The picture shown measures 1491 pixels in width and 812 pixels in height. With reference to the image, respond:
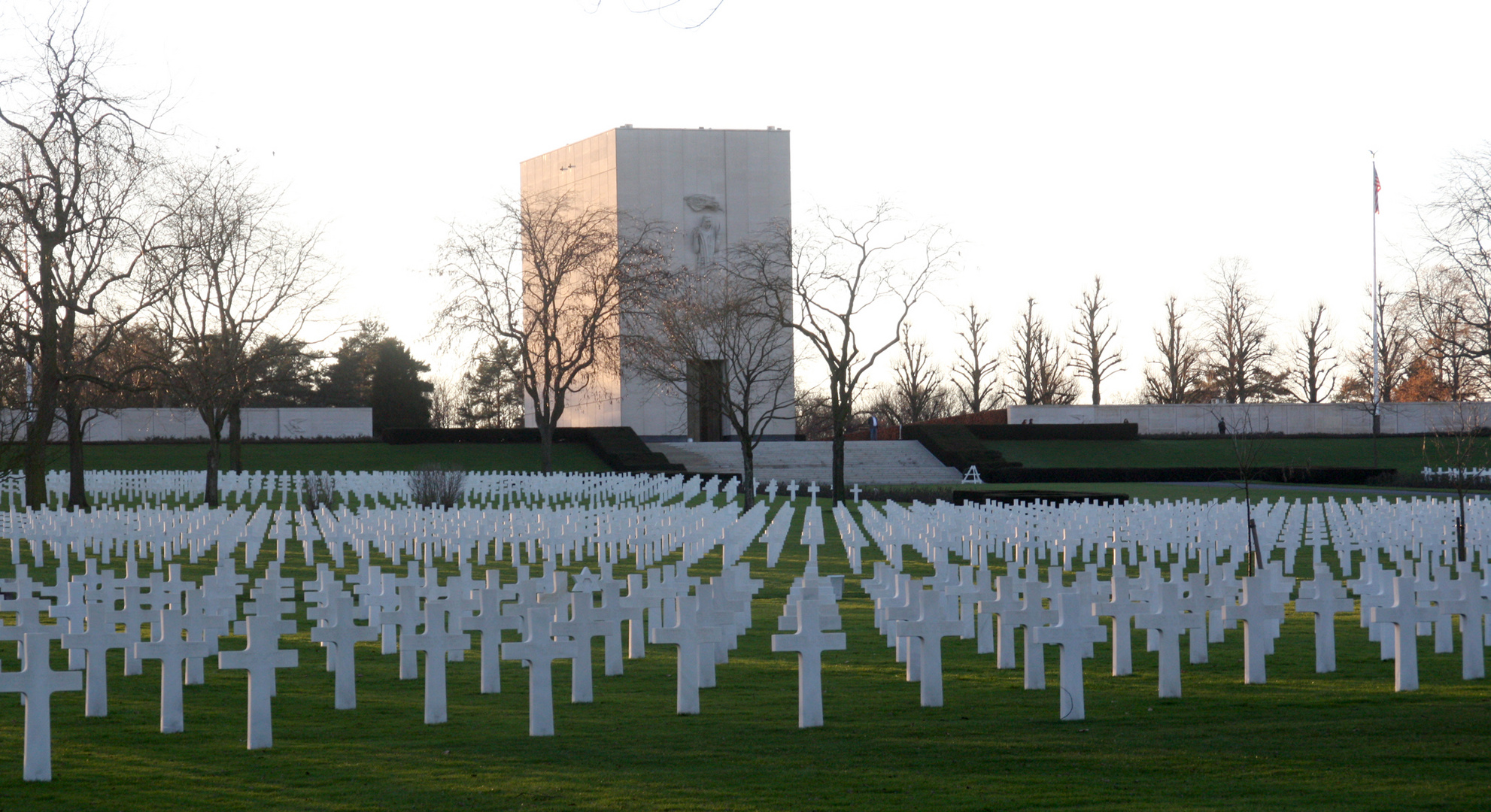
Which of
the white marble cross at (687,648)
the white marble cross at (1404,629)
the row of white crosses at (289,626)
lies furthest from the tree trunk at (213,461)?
the white marble cross at (1404,629)

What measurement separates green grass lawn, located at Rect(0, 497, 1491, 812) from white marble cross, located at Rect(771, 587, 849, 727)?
0.15 m

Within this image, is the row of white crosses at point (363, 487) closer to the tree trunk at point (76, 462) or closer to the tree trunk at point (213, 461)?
the tree trunk at point (213, 461)

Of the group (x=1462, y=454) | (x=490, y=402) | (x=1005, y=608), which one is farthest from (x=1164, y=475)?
(x=490, y=402)

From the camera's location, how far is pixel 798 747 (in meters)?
5.54

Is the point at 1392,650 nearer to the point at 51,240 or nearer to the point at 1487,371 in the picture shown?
the point at 51,240

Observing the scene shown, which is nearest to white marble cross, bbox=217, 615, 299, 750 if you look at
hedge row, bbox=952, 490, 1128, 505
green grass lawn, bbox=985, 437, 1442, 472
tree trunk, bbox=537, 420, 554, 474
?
hedge row, bbox=952, 490, 1128, 505

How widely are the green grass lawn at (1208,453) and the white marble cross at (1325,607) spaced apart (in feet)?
126

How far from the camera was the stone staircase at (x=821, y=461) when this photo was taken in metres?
43.6

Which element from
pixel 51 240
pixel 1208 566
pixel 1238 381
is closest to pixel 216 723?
pixel 1208 566

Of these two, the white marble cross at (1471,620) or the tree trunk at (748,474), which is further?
the tree trunk at (748,474)

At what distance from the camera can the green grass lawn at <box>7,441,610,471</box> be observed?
42.9 m

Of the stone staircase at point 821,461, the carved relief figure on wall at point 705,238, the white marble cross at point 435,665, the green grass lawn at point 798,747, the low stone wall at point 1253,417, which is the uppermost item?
the carved relief figure on wall at point 705,238

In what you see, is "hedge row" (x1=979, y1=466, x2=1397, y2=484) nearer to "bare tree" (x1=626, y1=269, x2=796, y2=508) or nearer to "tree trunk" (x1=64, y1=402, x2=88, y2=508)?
"bare tree" (x1=626, y1=269, x2=796, y2=508)

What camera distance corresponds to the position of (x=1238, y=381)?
63.2 metres
